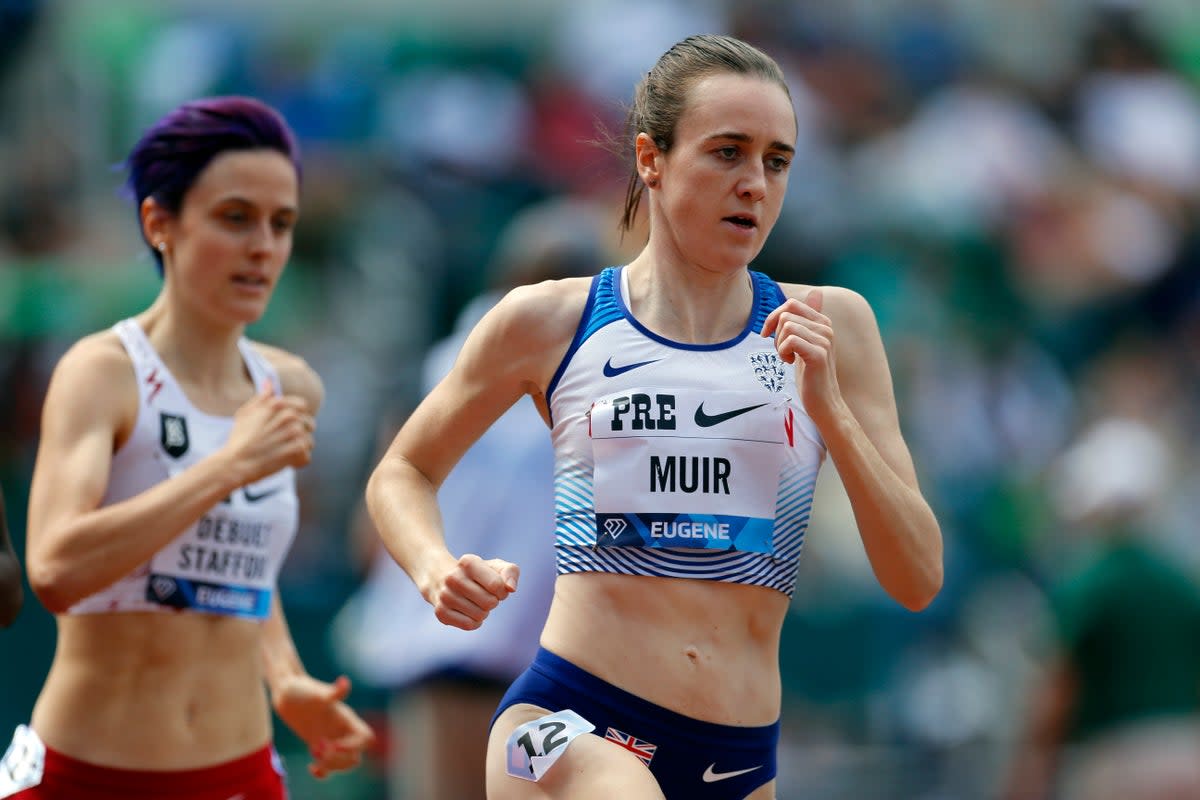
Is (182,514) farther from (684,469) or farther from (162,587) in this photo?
(684,469)

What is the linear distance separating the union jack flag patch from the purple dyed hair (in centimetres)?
227

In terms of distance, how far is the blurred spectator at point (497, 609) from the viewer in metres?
6.80

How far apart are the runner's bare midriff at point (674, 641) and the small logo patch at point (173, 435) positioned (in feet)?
4.96

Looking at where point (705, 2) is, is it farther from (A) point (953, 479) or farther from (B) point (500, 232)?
(A) point (953, 479)

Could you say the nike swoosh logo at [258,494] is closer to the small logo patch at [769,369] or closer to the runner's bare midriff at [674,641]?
the runner's bare midriff at [674,641]

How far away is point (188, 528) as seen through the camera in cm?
507

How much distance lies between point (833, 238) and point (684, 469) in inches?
339

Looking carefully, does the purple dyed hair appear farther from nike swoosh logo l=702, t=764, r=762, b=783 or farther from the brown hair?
nike swoosh logo l=702, t=764, r=762, b=783

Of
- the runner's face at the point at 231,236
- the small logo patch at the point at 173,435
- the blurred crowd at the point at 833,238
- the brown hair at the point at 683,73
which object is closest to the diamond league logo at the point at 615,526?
the brown hair at the point at 683,73

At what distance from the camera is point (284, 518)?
536 centimetres

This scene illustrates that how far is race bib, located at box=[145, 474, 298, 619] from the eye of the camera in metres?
5.05

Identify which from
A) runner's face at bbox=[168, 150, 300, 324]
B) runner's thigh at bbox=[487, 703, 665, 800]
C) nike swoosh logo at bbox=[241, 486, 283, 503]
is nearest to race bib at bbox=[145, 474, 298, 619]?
nike swoosh logo at bbox=[241, 486, 283, 503]

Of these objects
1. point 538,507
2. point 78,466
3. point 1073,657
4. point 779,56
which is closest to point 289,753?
point 538,507

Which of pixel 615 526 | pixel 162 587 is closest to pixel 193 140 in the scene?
pixel 162 587
